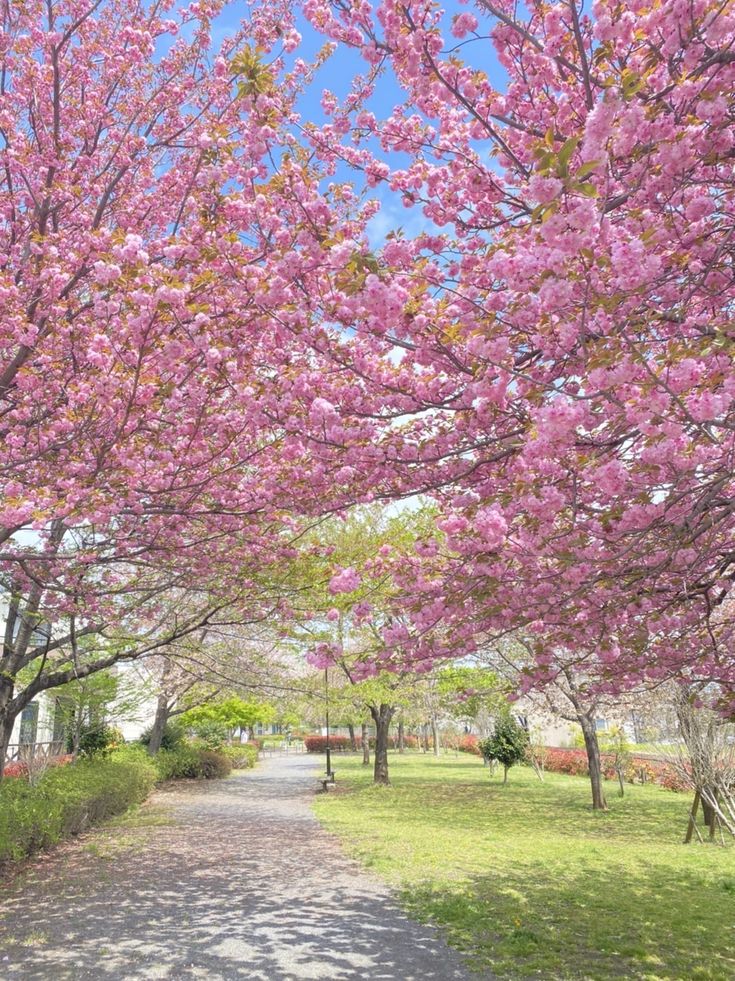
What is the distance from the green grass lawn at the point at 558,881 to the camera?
19.2ft

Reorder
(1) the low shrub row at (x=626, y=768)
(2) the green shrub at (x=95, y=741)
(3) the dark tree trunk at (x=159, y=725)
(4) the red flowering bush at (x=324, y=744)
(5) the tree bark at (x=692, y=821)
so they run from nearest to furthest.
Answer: (5) the tree bark at (x=692, y=821) < (2) the green shrub at (x=95, y=741) < (1) the low shrub row at (x=626, y=768) < (3) the dark tree trunk at (x=159, y=725) < (4) the red flowering bush at (x=324, y=744)

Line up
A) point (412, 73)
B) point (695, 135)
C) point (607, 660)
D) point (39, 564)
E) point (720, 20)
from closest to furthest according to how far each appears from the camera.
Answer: point (720, 20) → point (695, 135) → point (412, 73) → point (607, 660) → point (39, 564)

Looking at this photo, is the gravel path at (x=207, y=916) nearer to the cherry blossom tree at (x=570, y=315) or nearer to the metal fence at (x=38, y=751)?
the cherry blossom tree at (x=570, y=315)

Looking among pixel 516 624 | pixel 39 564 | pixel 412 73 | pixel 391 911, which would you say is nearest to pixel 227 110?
pixel 412 73

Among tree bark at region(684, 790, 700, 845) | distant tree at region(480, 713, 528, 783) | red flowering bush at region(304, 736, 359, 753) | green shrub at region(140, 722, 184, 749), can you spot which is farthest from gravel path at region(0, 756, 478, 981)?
red flowering bush at region(304, 736, 359, 753)

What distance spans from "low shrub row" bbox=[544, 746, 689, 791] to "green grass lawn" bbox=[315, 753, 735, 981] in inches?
116

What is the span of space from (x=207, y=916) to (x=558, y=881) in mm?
4608

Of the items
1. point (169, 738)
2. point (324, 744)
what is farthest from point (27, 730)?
point (324, 744)

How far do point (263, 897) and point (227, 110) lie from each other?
→ 8.98 metres

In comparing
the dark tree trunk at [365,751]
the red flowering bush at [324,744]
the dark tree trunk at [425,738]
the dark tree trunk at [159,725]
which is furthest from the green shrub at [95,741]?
the red flowering bush at [324,744]

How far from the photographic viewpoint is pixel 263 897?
791 centimetres

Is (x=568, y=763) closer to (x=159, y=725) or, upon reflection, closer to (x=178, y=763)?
(x=178, y=763)

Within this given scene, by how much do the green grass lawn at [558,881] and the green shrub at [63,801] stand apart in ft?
15.2

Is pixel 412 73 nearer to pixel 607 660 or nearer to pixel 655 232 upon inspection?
pixel 655 232
